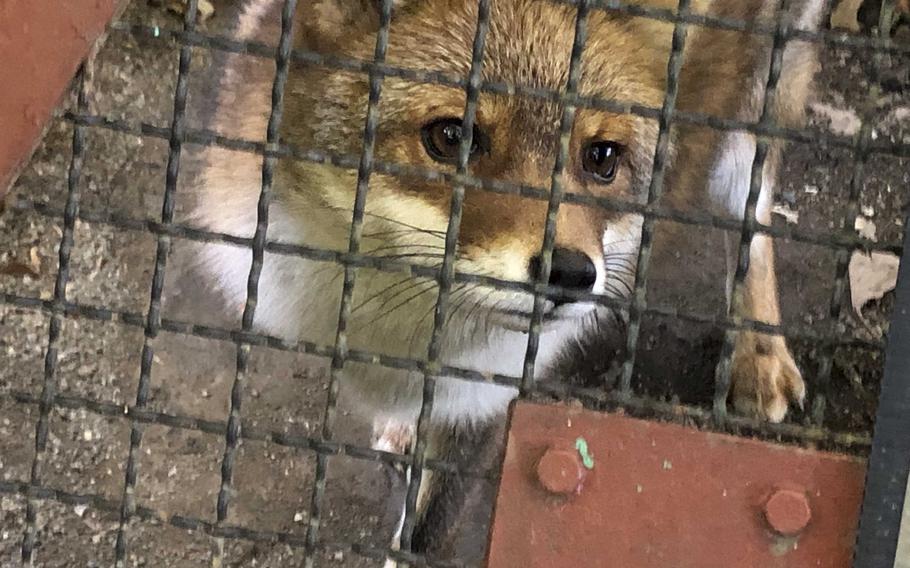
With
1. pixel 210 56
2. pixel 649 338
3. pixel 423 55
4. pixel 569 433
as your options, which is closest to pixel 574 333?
pixel 649 338

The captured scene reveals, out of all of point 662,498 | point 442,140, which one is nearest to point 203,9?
point 442,140

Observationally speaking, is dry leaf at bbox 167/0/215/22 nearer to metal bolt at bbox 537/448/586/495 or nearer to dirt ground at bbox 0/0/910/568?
dirt ground at bbox 0/0/910/568

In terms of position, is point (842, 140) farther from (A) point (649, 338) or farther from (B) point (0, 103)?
→ (A) point (649, 338)

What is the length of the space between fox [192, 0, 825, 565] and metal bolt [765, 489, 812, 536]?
0.28m

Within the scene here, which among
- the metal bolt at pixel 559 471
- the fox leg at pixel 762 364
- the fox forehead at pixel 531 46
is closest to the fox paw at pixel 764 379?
the fox leg at pixel 762 364

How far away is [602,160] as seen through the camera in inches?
54.0

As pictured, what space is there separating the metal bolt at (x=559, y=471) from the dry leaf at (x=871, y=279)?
1535mm

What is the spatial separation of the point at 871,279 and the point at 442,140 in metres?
1.31

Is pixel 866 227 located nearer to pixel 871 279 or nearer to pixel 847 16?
pixel 871 279

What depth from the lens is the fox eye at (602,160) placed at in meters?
1.35

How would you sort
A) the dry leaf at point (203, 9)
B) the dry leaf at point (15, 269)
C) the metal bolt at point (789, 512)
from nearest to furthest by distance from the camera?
the metal bolt at point (789, 512), the dry leaf at point (15, 269), the dry leaf at point (203, 9)

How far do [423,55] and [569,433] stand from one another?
0.72 metres

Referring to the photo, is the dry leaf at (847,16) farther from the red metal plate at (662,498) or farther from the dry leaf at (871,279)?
the red metal plate at (662,498)

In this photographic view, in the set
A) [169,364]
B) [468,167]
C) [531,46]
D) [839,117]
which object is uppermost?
[839,117]
